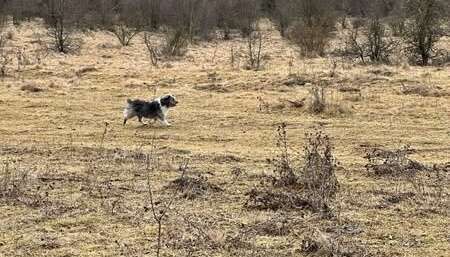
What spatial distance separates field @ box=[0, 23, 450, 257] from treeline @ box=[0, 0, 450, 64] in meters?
7.96

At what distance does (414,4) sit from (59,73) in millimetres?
10979

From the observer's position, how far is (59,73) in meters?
19.4

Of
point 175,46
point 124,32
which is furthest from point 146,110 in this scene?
point 124,32

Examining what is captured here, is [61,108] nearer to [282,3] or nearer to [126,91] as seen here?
[126,91]

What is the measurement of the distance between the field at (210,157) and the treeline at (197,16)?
26.1ft

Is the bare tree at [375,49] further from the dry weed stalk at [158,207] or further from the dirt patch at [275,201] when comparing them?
the dirt patch at [275,201]

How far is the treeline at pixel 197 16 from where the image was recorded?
28.7 m

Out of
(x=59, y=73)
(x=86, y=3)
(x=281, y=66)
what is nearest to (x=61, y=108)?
(x=59, y=73)

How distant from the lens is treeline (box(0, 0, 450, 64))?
28.7 m

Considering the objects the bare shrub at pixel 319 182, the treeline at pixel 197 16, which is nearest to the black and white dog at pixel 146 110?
the bare shrub at pixel 319 182

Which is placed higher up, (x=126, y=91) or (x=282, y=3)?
(x=282, y=3)

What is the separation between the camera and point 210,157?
9750 mm

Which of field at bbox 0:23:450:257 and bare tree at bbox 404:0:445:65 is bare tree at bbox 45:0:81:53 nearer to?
field at bbox 0:23:450:257

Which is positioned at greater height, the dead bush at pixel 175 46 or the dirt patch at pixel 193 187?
the dead bush at pixel 175 46
